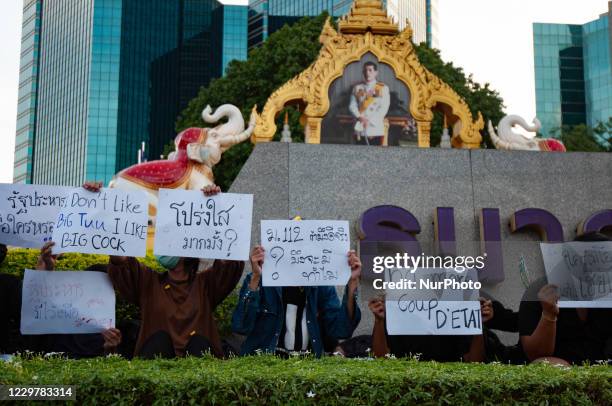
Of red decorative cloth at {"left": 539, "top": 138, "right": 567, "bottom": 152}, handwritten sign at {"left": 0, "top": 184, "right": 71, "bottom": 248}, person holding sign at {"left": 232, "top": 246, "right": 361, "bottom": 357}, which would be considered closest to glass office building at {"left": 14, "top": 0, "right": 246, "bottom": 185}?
red decorative cloth at {"left": 539, "top": 138, "right": 567, "bottom": 152}

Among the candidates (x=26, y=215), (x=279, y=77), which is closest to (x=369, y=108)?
(x=26, y=215)

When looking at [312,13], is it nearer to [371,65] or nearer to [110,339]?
[371,65]

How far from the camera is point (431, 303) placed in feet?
18.4

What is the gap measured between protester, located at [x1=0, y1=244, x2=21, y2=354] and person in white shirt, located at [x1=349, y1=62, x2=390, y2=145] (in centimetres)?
618

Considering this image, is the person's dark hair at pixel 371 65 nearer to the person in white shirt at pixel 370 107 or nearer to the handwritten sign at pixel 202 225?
the person in white shirt at pixel 370 107

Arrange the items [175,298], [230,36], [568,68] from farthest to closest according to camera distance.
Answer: [230,36]
[568,68]
[175,298]

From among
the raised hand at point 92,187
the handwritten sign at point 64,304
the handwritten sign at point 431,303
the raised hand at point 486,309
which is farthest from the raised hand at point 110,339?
the raised hand at point 486,309

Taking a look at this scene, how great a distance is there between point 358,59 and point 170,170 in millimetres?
3399

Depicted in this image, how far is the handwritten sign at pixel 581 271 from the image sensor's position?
574 cm

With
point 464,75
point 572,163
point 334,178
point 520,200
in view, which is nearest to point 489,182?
point 520,200

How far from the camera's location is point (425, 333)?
5.56 metres

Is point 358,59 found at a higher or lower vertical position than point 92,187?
higher

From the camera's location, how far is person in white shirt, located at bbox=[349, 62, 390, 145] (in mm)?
11250

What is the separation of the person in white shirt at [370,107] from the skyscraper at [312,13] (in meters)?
72.8
